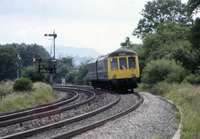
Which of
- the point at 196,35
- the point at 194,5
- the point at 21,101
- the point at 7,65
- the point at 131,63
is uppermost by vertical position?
the point at 194,5

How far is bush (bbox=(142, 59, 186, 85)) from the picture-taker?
1973 centimetres

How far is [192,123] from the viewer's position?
693cm

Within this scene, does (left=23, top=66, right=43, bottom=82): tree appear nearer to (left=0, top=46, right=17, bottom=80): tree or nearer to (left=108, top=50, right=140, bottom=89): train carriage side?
(left=108, top=50, right=140, bottom=89): train carriage side

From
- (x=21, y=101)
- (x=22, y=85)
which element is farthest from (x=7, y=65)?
(x=21, y=101)

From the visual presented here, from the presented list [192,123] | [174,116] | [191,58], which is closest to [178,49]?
[191,58]

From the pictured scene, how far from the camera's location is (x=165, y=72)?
20.8 metres

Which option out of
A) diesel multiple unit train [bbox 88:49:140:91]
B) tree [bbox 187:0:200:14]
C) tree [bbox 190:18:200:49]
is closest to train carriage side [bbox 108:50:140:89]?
diesel multiple unit train [bbox 88:49:140:91]

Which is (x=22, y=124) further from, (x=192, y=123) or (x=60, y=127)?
(x=192, y=123)

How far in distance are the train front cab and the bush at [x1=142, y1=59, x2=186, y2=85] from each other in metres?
3.01

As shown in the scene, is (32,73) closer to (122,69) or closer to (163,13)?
(122,69)

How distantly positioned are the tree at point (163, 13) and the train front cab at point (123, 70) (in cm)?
3323

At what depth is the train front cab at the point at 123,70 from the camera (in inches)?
728

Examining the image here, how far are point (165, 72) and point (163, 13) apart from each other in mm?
33031

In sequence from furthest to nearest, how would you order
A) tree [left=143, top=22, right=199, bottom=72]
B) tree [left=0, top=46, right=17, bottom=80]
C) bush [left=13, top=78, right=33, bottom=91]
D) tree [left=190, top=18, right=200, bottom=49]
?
tree [left=0, top=46, right=17, bottom=80] < tree [left=190, top=18, right=200, bottom=49] < tree [left=143, top=22, right=199, bottom=72] < bush [left=13, top=78, right=33, bottom=91]
